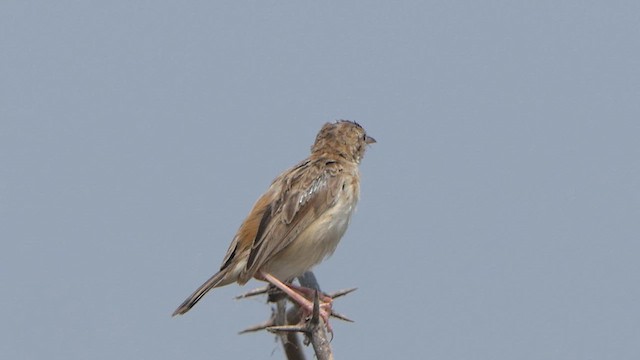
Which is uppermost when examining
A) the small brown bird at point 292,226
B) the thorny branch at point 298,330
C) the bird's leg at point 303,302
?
the small brown bird at point 292,226

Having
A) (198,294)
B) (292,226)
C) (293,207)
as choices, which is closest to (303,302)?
(198,294)

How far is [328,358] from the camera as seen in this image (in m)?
6.21

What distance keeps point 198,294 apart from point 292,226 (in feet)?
3.60

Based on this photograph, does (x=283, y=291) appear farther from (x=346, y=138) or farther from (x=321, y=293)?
(x=346, y=138)

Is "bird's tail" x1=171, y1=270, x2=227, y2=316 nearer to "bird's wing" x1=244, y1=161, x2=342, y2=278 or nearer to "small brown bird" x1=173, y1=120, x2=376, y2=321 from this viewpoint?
"small brown bird" x1=173, y1=120, x2=376, y2=321

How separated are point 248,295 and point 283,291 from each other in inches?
22.7

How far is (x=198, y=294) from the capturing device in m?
7.84

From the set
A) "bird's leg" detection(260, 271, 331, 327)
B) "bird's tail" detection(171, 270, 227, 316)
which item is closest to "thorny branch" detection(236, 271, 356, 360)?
"bird's leg" detection(260, 271, 331, 327)

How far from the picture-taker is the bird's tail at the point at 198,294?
7.74m

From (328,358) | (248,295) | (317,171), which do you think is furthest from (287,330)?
(317,171)

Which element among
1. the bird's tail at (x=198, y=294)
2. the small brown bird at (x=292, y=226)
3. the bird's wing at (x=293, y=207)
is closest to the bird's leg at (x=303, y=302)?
the small brown bird at (x=292, y=226)

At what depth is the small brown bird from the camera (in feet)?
27.3

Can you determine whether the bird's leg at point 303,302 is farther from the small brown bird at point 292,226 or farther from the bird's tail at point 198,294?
the bird's tail at point 198,294

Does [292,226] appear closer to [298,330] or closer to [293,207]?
[293,207]
